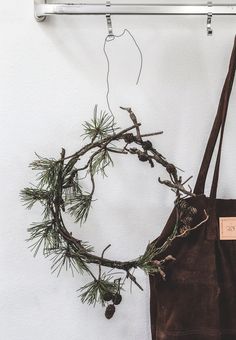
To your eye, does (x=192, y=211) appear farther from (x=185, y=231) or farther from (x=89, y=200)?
(x=89, y=200)

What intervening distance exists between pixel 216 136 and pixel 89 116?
0.24 meters

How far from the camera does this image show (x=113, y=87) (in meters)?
0.89

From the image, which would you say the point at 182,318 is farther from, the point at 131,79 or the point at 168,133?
the point at 131,79

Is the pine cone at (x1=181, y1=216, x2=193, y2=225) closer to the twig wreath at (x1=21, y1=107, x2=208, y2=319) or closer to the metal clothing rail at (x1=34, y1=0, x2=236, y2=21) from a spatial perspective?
the twig wreath at (x1=21, y1=107, x2=208, y2=319)

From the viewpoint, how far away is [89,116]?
895 millimetres

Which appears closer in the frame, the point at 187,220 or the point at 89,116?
the point at 187,220

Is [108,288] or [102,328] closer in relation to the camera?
[108,288]

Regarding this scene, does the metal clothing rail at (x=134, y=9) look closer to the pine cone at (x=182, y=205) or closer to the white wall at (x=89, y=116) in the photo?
the white wall at (x=89, y=116)

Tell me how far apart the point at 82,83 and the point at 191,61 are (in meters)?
0.21

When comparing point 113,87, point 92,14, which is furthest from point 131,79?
point 92,14

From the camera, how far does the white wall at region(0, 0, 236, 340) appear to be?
2.92ft

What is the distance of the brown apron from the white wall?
7 centimetres

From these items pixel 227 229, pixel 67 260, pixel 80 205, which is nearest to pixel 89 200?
pixel 80 205

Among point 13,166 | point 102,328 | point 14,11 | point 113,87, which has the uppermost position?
point 14,11
